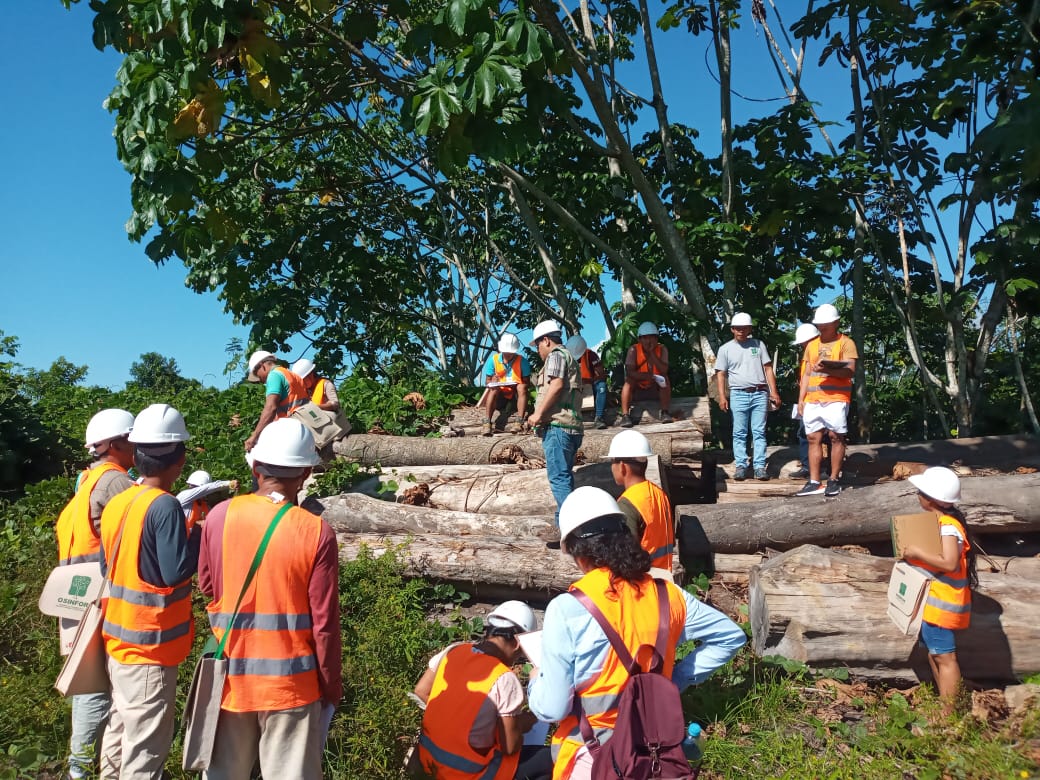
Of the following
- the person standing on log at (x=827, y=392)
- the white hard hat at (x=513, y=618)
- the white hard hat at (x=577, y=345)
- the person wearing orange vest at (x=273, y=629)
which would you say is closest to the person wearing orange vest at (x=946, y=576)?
the person standing on log at (x=827, y=392)

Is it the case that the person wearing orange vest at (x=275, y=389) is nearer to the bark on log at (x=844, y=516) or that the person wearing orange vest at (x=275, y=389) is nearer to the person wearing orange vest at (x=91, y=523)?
the person wearing orange vest at (x=91, y=523)

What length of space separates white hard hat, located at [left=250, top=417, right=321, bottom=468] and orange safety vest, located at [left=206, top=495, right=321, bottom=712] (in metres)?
0.20

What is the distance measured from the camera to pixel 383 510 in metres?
6.73

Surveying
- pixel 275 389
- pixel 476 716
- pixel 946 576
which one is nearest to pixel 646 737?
pixel 476 716

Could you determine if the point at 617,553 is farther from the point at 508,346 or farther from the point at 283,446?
the point at 508,346

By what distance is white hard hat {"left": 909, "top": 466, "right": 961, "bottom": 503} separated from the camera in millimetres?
4289

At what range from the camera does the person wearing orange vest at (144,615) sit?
3025mm

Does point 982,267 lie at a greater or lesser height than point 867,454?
greater

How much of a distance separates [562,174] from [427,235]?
17.0 ft

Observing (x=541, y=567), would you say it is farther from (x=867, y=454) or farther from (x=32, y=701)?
(x=867, y=454)

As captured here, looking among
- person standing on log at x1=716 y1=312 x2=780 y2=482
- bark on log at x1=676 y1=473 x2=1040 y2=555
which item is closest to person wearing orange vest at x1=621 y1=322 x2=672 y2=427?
person standing on log at x1=716 y1=312 x2=780 y2=482

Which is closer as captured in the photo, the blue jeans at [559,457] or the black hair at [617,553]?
the black hair at [617,553]

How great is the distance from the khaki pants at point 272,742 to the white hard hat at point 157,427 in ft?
4.23

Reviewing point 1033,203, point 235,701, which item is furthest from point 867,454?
point 235,701
